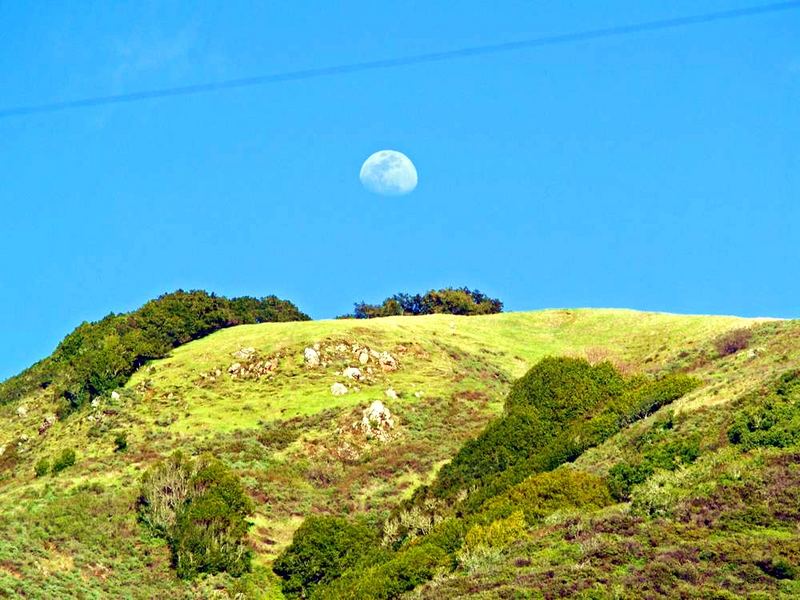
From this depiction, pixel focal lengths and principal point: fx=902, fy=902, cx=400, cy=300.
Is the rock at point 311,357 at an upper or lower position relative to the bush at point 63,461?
upper

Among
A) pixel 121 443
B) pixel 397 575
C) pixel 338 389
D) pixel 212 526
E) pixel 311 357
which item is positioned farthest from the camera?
pixel 311 357

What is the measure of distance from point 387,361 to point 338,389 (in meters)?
8.23

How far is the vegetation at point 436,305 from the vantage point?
402ft

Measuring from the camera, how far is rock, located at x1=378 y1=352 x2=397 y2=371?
81.7 meters

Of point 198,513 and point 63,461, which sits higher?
point 63,461

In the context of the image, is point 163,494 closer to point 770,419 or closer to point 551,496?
point 551,496

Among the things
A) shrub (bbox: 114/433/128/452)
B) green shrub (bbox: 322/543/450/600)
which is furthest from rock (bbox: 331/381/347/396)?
green shrub (bbox: 322/543/450/600)

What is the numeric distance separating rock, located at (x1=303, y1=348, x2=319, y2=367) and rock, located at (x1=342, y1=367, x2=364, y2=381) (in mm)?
3396

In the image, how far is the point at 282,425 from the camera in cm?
7031

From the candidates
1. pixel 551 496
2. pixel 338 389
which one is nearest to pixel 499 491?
pixel 551 496

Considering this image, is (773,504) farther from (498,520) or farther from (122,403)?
(122,403)

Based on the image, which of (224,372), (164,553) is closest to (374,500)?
(164,553)

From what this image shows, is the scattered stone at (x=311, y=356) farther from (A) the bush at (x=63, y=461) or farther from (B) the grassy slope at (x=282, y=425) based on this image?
(A) the bush at (x=63, y=461)

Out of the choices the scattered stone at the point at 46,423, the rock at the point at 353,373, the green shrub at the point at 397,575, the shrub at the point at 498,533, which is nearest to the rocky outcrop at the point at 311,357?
the rock at the point at 353,373
